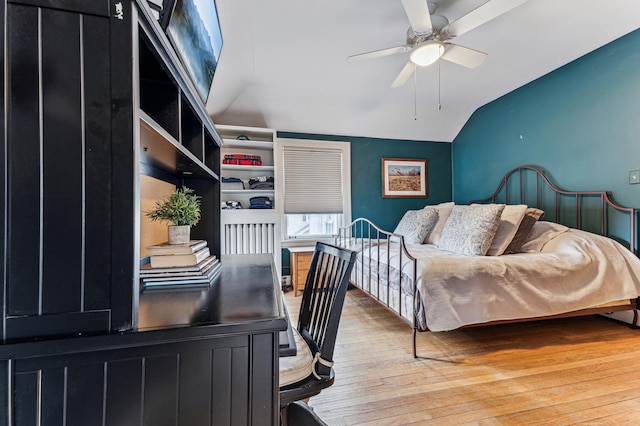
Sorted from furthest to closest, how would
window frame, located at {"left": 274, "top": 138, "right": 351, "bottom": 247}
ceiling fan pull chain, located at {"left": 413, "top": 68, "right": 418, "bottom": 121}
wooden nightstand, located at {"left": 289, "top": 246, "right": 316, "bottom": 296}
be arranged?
window frame, located at {"left": 274, "top": 138, "right": 351, "bottom": 247} → wooden nightstand, located at {"left": 289, "top": 246, "right": 316, "bottom": 296} → ceiling fan pull chain, located at {"left": 413, "top": 68, "right": 418, "bottom": 121}

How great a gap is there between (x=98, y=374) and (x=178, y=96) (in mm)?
879

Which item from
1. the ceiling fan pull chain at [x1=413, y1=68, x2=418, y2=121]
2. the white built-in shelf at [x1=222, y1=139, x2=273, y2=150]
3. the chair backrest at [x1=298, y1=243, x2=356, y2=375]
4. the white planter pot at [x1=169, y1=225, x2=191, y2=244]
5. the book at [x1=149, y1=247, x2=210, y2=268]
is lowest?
the chair backrest at [x1=298, y1=243, x2=356, y2=375]

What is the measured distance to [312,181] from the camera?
4121mm

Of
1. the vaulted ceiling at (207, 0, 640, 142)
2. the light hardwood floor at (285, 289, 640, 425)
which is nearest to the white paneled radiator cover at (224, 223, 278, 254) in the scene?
the vaulted ceiling at (207, 0, 640, 142)

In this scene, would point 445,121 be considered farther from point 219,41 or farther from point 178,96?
point 178,96

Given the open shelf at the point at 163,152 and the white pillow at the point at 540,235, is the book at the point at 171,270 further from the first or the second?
the white pillow at the point at 540,235

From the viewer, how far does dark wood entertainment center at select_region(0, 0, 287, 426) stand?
597mm

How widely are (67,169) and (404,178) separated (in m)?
4.29

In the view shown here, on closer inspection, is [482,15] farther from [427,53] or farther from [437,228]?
[437,228]

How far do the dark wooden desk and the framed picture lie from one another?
387 centimetres

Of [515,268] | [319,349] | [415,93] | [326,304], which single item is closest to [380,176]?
[415,93]

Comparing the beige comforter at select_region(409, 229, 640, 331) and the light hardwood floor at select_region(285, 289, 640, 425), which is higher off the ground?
the beige comforter at select_region(409, 229, 640, 331)

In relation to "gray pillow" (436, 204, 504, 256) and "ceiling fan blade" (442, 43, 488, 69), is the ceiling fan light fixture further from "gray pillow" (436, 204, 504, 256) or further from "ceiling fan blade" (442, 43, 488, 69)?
"gray pillow" (436, 204, 504, 256)

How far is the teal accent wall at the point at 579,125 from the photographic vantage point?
2438mm
